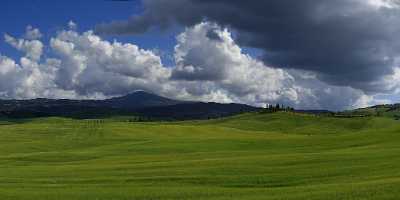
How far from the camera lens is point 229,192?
4131 centimetres

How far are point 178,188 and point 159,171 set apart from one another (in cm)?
1236

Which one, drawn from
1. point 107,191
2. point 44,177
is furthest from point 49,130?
point 107,191

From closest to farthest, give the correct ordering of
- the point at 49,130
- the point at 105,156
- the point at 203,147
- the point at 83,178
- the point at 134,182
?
the point at 134,182
the point at 83,178
the point at 105,156
the point at 203,147
the point at 49,130

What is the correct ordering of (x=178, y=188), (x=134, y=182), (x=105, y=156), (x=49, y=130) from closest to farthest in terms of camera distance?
(x=178, y=188) → (x=134, y=182) → (x=105, y=156) → (x=49, y=130)

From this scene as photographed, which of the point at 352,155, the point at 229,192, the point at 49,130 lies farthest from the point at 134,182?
the point at 49,130

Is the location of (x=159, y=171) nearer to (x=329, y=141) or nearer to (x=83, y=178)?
(x=83, y=178)

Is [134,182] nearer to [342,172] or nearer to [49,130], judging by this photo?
[342,172]

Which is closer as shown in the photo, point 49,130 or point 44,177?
point 44,177

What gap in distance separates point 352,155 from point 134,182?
25.9 metres

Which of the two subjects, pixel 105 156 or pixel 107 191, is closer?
pixel 107 191

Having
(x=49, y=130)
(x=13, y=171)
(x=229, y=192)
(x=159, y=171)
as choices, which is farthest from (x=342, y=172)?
(x=49, y=130)

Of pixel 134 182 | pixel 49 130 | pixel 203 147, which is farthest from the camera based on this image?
pixel 49 130

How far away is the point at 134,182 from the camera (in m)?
49.4

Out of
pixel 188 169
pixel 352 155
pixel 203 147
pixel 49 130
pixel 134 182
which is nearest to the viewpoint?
pixel 134 182
